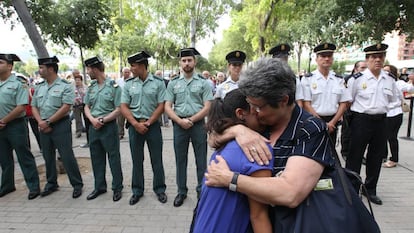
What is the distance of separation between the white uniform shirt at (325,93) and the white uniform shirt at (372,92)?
0.15 m

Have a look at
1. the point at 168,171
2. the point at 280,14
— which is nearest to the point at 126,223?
the point at 168,171

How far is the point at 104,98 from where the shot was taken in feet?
13.4

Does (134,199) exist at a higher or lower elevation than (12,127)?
lower

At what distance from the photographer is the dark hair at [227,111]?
56.1 inches

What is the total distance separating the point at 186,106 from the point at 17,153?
8.20 ft

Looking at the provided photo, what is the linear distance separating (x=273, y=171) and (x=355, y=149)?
3.10m

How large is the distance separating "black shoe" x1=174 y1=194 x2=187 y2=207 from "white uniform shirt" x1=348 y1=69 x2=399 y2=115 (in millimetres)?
2507

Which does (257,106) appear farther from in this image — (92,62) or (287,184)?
(92,62)

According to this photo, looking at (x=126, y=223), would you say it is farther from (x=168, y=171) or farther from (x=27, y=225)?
(x=168, y=171)

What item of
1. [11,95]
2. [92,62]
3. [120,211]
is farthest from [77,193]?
[92,62]

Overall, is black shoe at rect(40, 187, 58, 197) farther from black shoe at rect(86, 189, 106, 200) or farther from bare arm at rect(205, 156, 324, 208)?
bare arm at rect(205, 156, 324, 208)

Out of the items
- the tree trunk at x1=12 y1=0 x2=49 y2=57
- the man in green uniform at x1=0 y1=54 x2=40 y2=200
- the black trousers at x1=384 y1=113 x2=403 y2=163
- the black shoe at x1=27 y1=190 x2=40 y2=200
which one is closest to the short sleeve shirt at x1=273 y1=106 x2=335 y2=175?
the man in green uniform at x1=0 y1=54 x2=40 y2=200

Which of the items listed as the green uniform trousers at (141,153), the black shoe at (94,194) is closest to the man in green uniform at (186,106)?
the green uniform trousers at (141,153)

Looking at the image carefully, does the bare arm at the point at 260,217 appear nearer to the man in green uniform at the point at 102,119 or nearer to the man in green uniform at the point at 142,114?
the man in green uniform at the point at 142,114
